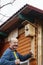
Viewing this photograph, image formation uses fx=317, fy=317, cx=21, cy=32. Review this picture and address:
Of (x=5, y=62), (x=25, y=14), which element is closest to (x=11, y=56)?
(x=5, y=62)

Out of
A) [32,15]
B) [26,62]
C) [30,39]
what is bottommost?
[26,62]

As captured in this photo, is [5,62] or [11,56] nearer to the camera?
[5,62]

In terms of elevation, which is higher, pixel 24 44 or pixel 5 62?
pixel 24 44

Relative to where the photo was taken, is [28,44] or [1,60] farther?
[28,44]

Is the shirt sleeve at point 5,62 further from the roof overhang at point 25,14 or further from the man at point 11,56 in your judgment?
the roof overhang at point 25,14

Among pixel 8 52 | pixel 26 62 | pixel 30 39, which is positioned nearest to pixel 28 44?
pixel 30 39

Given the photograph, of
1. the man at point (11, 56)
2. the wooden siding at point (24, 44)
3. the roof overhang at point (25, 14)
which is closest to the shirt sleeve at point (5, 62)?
the man at point (11, 56)

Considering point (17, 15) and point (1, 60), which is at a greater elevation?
point (17, 15)

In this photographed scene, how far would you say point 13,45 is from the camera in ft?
25.1

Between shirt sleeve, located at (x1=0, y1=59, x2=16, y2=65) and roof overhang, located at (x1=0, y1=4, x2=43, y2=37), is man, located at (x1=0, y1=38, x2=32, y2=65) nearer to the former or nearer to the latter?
shirt sleeve, located at (x1=0, y1=59, x2=16, y2=65)

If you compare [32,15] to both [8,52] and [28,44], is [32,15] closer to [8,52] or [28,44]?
[28,44]

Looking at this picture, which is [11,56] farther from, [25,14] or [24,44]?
[24,44]

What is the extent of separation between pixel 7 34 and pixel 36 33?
3.12m

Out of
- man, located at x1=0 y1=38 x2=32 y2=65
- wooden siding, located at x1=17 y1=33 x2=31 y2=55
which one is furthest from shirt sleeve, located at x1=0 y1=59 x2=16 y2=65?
wooden siding, located at x1=17 y1=33 x2=31 y2=55
